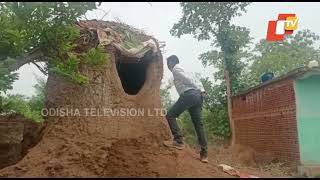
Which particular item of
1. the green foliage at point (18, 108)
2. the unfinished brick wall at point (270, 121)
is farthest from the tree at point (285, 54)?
the green foliage at point (18, 108)

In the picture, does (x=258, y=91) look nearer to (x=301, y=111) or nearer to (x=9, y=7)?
(x=301, y=111)

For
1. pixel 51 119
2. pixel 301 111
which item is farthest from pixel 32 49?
pixel 301 111

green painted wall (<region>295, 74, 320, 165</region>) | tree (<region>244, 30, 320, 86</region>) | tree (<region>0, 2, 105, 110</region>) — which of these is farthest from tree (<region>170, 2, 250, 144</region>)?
tree (<region>0, 2, 105, 110</region>)

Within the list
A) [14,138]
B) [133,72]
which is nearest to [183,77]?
[133,72]

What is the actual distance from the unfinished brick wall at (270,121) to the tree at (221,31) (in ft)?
11.9

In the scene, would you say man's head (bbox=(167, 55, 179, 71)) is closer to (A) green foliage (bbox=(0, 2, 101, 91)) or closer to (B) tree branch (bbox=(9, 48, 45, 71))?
(A) green foliage (bbox=(0, 2, 101, 91))

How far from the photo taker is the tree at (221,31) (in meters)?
19.4

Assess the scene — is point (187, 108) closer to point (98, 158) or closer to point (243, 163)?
point (98, 158)

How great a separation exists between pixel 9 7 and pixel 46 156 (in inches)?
82.5

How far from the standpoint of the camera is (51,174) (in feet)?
18.4

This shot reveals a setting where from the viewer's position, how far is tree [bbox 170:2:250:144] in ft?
63.7

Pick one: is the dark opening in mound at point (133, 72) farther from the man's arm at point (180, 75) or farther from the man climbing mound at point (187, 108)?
the man climbing mound at point (187, 108)

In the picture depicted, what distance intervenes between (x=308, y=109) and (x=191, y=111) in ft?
17.8

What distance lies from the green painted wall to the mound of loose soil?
6.83 meters
